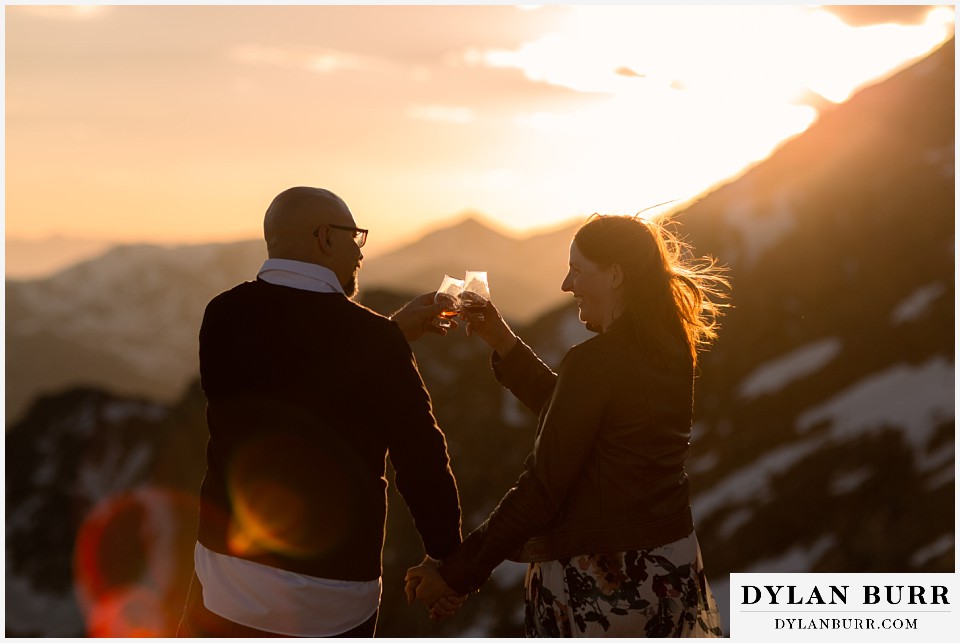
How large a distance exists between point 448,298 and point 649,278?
1.68m

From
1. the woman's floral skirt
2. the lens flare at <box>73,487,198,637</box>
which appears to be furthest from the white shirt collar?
the lens flare at <box>73,487,198,637</box>

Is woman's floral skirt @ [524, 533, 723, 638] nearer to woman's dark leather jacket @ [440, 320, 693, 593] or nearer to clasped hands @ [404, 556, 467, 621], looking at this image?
woman's dark leather jacket @ [440, 320, 693, 593]

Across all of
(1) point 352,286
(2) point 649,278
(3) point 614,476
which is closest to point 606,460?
(3) point 614,476

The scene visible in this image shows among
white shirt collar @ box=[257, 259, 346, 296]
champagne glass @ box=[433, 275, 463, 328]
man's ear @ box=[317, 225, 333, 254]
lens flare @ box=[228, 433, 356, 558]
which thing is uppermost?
champagne glass @ box=[433, 275, 463, 328]

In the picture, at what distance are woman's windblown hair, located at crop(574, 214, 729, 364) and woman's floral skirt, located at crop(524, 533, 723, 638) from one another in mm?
1046

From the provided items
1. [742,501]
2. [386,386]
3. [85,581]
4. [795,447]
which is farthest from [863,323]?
[85,581]

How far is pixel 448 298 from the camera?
20.9 feet


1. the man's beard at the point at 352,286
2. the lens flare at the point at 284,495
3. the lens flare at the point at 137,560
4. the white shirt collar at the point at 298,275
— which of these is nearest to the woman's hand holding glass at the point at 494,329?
the man's beard at the point at 352,286

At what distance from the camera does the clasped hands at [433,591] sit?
526cm

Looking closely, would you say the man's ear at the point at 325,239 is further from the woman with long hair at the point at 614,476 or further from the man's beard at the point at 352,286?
the woman with long hair at the point at 614,476

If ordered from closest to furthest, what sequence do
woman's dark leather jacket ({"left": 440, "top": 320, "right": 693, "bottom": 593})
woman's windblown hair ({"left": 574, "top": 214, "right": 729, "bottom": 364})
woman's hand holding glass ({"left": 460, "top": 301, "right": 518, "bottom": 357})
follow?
woman's dark leather jacket ({"left": 440, "top": 320, "right": 693, "bottom": 593}), woman's windblown hair ({"left": 574, "top": 214, "right": 729, "bottom": 364}), woman's hand holding glass ({"left": 460, "top": 301, "right": 518, "bottom": 357})

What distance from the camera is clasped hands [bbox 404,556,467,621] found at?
17.3 feet

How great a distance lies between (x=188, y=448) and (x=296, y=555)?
9926 cm

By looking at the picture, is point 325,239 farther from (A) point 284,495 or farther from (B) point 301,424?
(A) point 284,495
